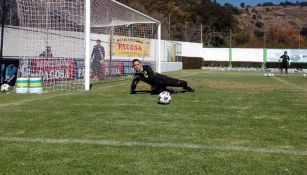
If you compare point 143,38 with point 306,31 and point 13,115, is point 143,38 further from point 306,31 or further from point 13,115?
point 306,31

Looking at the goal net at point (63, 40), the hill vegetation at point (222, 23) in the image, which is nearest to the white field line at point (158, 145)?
the goal net at point (63, 40)

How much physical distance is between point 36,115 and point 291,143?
505cm

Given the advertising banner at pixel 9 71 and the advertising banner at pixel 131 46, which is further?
the advertising banner at pixel 131 46

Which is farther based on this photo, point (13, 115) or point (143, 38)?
point (143, 38)

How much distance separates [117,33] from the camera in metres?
26.4

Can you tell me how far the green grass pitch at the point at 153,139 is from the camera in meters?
5.29

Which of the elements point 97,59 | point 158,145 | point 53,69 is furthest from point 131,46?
point 158,145

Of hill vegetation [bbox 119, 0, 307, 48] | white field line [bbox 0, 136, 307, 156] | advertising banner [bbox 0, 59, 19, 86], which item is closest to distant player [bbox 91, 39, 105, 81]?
advertising banner [bbox 0, 59, 19, 86]

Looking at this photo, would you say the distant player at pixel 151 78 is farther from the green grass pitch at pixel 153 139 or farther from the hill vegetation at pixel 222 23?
the hill vegetation at pixel 222 23

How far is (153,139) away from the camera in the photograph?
6.87 metres

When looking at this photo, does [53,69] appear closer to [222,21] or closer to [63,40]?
[63,40]

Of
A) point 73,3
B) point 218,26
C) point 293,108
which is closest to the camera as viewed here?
point 293,108

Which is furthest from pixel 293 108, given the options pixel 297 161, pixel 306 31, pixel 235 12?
pixel 235 12

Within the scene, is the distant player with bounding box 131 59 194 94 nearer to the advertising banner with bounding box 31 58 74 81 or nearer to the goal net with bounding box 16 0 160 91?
the goal net with bounding box 16 0 160 91
